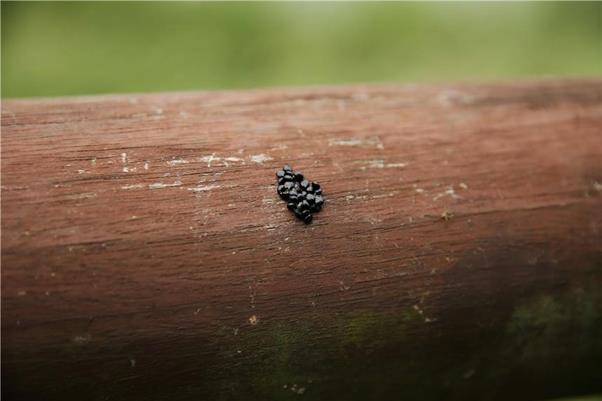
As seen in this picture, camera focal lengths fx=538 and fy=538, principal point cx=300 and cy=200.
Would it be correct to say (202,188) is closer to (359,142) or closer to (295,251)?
(295,251)

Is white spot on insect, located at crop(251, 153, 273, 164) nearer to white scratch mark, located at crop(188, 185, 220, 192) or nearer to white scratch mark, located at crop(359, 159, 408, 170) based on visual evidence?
white scratch mark, located at crop(188, 185, 220, 192)

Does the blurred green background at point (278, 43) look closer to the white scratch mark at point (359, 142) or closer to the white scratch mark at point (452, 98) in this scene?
the white scratch mark at point (452, 98)

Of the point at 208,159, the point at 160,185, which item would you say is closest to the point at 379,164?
the point at 208,159

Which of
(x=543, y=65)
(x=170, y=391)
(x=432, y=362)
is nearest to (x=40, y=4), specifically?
(x=170, y=391)

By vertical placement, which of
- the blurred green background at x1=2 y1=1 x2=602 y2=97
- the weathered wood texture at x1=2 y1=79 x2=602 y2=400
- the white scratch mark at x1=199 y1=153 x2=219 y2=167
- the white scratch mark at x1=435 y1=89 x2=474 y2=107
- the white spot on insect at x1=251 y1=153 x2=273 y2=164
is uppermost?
the blurred green background at x1=2 y1=1 x2=602 y2=97

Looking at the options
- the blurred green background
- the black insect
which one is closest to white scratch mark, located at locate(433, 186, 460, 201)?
the black insect
